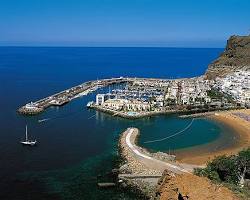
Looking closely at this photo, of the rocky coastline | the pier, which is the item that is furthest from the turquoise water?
the pier

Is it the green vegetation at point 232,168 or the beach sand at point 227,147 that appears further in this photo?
the beach sand at point 227,147

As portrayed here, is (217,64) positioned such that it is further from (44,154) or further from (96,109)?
(44,154)

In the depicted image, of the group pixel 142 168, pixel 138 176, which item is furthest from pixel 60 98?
pixel 138 176

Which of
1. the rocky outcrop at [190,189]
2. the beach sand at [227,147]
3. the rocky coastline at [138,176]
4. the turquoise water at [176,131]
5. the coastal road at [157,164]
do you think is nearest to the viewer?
the rocky outcrop at [190,189]

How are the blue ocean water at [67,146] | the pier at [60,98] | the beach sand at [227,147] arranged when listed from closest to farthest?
the blue ocean water at [67,146], the beach sand at [227,147], the pier at [60,98]

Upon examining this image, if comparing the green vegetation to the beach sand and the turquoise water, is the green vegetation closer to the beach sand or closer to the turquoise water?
the beach sand

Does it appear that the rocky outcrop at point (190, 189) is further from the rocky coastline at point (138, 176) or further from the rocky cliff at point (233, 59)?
the rocky cliff at point (233, 59)

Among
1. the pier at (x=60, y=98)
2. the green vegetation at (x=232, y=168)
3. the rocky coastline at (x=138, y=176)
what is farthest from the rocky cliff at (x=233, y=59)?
the green vegetation at (x=232, y=168)
